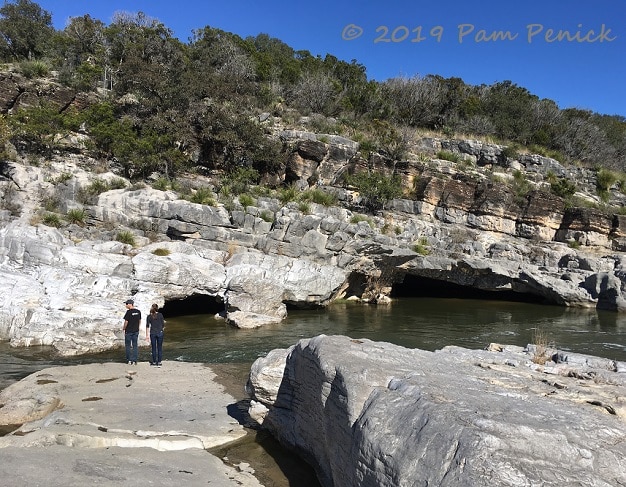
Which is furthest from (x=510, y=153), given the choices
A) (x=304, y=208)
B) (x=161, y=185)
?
(x=161, y=185)

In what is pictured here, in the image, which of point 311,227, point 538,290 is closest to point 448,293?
point 538,290

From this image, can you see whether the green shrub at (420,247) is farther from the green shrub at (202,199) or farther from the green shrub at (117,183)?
the green shrub at (117,183)

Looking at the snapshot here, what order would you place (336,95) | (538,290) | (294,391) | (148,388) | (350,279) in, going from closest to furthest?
(294,391)
(148,388)
(350,279)
(538,290)
(336,95)

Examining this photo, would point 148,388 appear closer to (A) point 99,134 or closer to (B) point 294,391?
(B) point 294,391

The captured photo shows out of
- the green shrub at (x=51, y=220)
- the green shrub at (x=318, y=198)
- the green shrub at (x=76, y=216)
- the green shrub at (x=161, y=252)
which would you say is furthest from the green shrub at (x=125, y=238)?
the green shrub at (x=318, y=198)

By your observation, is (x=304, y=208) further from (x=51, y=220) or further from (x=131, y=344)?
(x=131, y=344)

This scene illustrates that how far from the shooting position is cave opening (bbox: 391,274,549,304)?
27.8m

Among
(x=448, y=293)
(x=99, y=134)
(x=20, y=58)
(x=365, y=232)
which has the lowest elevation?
(x=448, y=293)

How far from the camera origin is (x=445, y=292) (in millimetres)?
29703

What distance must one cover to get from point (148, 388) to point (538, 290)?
915 inches

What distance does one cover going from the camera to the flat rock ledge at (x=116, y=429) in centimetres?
483

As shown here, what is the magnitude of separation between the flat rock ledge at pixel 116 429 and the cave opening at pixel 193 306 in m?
9.07

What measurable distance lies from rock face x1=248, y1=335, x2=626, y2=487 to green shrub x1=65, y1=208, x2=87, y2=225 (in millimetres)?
14535

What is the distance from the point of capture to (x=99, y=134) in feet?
78.0
